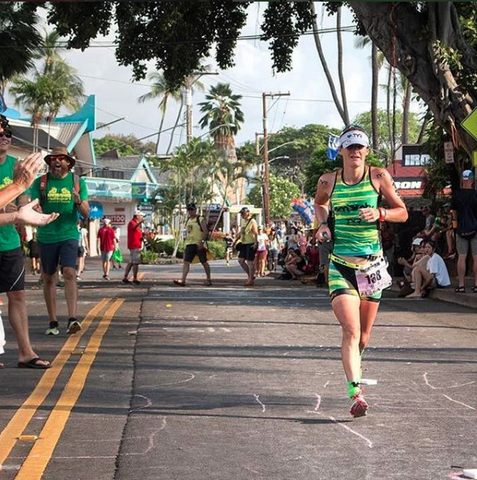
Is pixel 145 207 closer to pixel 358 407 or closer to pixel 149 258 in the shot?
pixel 149 258

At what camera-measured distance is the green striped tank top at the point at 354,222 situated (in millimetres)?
7762

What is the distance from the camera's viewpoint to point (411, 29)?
2000cm

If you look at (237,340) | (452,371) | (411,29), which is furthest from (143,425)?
(411,29)

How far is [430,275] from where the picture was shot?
1955 cm

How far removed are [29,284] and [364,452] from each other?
20.3 metres

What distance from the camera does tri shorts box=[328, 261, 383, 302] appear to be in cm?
764

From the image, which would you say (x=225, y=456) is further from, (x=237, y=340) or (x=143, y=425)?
(x=237, y=340)

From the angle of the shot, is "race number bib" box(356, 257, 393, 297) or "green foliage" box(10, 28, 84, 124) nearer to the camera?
"race number bib" box(356, 257, 393, 297)

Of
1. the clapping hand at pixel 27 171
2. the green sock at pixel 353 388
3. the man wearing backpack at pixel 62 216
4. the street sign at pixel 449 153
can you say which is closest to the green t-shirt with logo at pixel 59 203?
the man wearing backpack at pixel 62 216

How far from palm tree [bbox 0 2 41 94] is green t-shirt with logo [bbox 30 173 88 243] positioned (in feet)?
59.6

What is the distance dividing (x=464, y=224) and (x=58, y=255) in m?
8.14

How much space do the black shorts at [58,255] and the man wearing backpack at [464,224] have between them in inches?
312

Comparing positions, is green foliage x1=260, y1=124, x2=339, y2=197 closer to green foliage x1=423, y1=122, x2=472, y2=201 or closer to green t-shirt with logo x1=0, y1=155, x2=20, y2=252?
green foliage x1=423, y1=122, x2=472, y2=201

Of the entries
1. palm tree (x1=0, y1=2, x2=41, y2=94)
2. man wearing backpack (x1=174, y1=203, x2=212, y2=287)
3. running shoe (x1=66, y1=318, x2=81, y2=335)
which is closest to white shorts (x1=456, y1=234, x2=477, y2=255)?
man wearing backpack (x1=174, y1=203, x2=212, y2=287)
